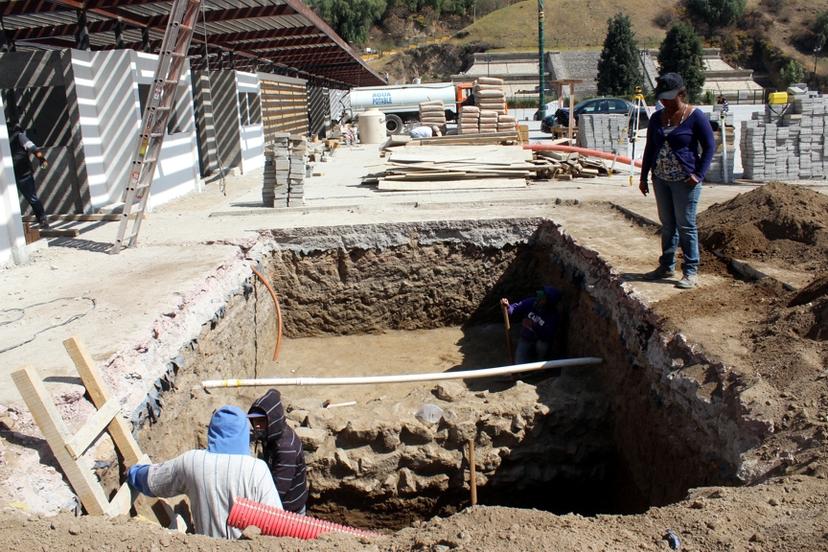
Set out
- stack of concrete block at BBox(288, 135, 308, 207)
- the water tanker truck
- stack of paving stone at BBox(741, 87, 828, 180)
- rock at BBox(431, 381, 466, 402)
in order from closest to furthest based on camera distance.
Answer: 1. rock at BBox(431, 381, 466, 402)
2. stack of concrete block at BBox(288, 135, 308, 207)
3. stack of paving stone at BBox(741, 87, 828, 180)
4. the water tanker truck

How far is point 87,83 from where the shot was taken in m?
11.5

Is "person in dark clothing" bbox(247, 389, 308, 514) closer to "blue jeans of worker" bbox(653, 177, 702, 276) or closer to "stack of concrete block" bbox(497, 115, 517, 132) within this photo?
"blue jeans of worker" bbox(653, 177, 702, 276)

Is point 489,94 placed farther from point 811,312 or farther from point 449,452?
point 811,312

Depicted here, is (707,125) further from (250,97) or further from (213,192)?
(250,97)

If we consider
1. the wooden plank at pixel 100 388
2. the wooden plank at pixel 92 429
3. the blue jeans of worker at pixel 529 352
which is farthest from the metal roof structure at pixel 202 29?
the wooden plank at pixel 92 429

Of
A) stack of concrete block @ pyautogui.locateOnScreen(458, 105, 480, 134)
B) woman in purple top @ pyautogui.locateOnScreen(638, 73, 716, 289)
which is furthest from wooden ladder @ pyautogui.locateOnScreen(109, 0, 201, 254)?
stack of concrete block @ pyautogui.locateOnScreen(458, 105, 480, 134)

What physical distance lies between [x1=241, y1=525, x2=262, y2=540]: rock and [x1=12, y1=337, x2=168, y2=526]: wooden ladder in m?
1.00

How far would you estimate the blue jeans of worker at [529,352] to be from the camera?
26.7 ft

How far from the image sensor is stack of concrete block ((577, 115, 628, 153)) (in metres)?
18.9

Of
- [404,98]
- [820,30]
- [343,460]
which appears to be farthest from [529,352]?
[820,30]

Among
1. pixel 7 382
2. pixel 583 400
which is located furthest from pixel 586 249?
pixel 7 382

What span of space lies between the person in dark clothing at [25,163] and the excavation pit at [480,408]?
139 inches

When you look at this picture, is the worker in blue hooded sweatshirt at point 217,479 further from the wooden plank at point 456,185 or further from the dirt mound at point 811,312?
the wooden plank at point 456,185

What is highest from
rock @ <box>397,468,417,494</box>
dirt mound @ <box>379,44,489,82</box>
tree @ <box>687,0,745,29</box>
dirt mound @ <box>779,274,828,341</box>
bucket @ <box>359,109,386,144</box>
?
tree @ <box>687,0,745,29</box>
